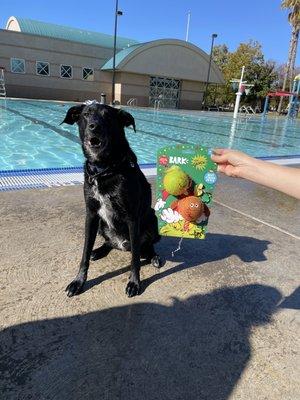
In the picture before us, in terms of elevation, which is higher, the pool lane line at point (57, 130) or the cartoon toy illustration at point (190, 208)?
the cartoon toy illustration at point (190, 208)

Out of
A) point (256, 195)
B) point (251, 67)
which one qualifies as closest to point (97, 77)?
point (251, 67)

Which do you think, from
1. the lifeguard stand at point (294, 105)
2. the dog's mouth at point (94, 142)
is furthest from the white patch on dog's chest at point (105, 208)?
the lifeguard stand at point (294, 105)

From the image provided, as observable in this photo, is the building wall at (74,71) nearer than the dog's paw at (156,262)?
No

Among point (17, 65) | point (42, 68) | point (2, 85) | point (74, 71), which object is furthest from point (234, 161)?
point (74, 71)

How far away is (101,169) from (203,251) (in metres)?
1.54

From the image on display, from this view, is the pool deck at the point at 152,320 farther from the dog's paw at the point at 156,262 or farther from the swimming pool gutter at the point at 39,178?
the swimming pool gutter at the point at 39,178

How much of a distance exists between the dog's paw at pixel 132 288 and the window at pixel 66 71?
110 ft

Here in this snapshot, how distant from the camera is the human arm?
1848 millimetres

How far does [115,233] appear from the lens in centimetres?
296

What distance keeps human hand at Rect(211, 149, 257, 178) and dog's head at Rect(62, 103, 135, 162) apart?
731mm

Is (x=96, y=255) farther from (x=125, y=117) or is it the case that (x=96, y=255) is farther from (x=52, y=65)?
(x=52, y=65)

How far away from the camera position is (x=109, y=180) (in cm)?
256

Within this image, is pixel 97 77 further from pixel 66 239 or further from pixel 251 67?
pixel 66 239

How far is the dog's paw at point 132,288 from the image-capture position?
2.67 metres
